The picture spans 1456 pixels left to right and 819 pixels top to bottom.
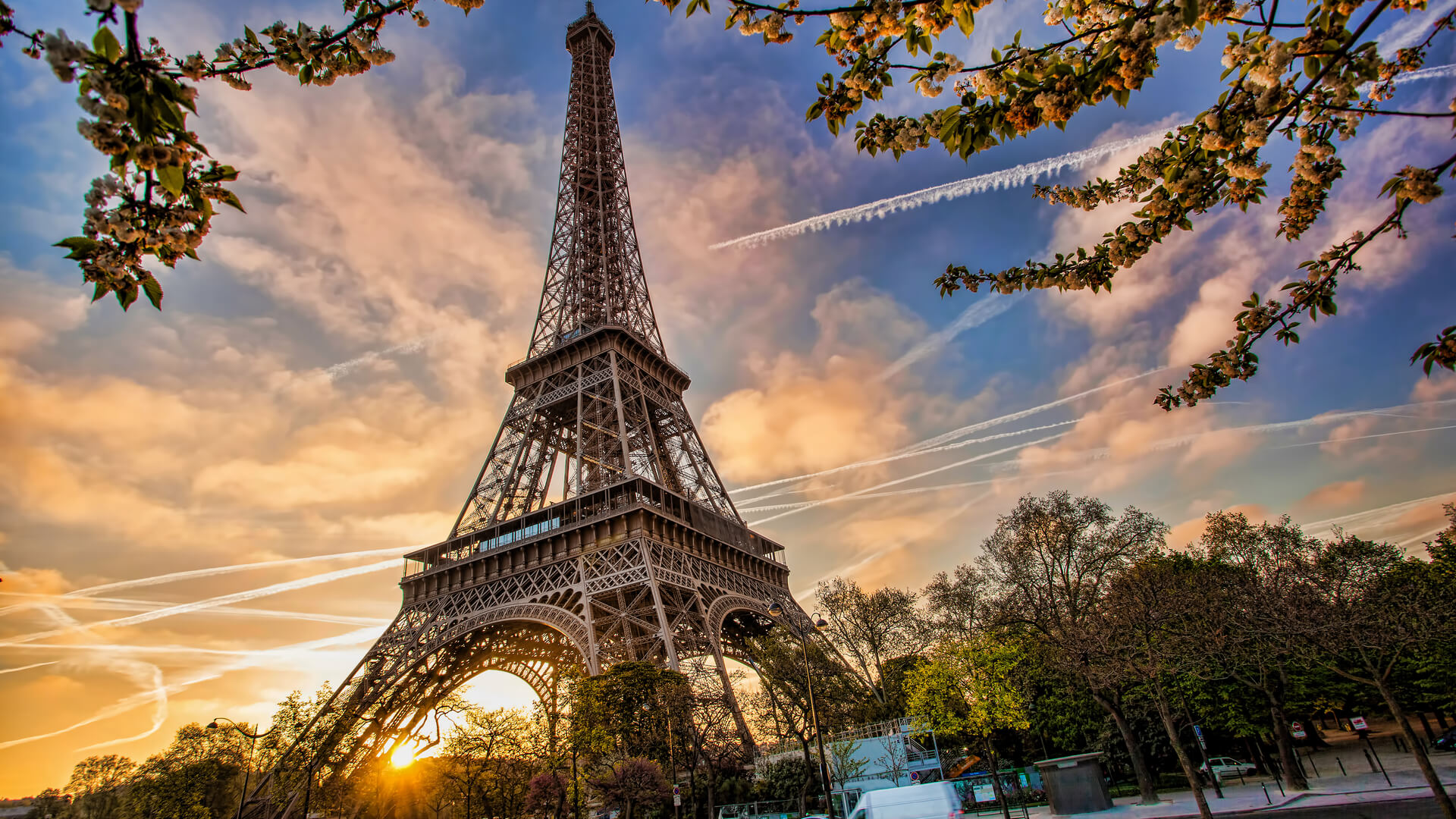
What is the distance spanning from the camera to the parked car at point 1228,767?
3622cm

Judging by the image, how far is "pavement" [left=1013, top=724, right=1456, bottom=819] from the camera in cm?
2144

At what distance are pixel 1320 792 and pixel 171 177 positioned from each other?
3659cm

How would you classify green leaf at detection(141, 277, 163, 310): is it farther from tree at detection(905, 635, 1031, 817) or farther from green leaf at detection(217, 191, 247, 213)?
tree at detection(905, 635, 1031, 817)

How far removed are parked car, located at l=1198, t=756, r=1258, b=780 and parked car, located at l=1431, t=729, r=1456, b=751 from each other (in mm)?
9614

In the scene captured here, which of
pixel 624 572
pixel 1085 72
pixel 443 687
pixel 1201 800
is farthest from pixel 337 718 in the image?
pixel 1085 72

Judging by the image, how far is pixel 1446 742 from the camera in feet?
123

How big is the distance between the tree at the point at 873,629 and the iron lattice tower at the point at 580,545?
3163mm

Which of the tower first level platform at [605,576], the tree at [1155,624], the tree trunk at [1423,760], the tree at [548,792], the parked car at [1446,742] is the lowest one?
the parked car at [1446,742]

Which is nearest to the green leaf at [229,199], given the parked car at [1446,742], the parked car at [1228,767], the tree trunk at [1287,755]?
the tree trunk at [1287,755]

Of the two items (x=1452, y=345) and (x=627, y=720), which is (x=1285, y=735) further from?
(x=1452, y=345)

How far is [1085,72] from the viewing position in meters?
3.84

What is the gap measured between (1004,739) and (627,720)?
32.1 metres

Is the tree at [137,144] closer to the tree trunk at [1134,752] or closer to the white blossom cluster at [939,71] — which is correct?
the white blossom cluster at [939,71]

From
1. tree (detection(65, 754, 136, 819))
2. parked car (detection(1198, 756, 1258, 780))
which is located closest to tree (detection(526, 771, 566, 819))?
parked car (detection(1198, 756, 1258, 780))
